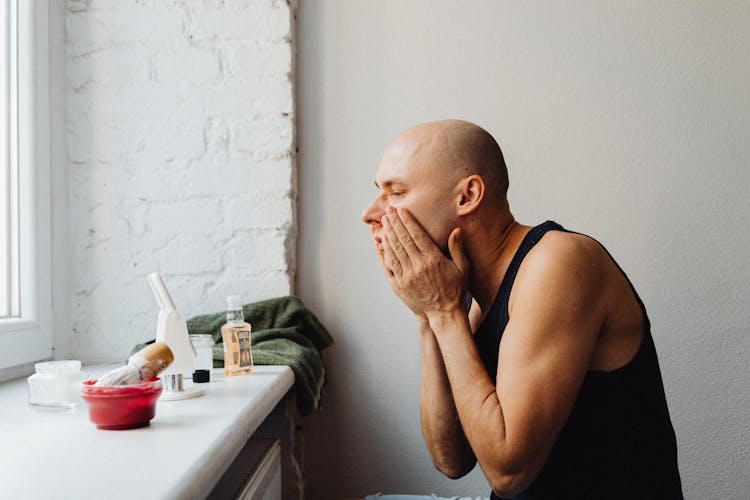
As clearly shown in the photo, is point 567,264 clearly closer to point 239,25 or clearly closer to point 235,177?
point 235,177

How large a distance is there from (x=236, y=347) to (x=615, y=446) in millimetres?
834

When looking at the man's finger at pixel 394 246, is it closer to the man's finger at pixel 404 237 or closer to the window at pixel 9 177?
the man's finger at pixel 404 237

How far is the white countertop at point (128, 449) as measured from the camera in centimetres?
76

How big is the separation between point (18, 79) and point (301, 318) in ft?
3.09

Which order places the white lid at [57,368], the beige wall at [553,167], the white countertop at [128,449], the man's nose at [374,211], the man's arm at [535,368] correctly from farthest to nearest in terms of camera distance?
the beige wall at [553,167] → the man's nose at [374,211] → the white lid at [57,368] → the man's arm at [535,368] → the white countertop at [128,449]

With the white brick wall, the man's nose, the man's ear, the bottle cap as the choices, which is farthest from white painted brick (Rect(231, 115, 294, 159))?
the man's ear

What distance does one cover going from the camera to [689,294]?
1891 mm

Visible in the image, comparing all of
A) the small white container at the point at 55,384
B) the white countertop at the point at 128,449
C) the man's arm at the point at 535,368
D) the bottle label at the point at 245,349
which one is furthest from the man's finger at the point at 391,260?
the small white container at the point at 55,384

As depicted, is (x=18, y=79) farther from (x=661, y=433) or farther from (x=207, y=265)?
(x=661, y=433)

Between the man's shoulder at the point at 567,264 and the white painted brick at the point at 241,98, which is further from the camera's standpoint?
the white painted brick at the point at 241,98

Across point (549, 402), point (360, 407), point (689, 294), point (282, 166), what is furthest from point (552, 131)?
point (549, 402)

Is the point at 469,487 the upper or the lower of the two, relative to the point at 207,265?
lower

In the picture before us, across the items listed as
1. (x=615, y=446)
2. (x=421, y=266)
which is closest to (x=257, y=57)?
(x=421, y=266)

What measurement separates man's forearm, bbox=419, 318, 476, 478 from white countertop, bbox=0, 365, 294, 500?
12.3 inches
